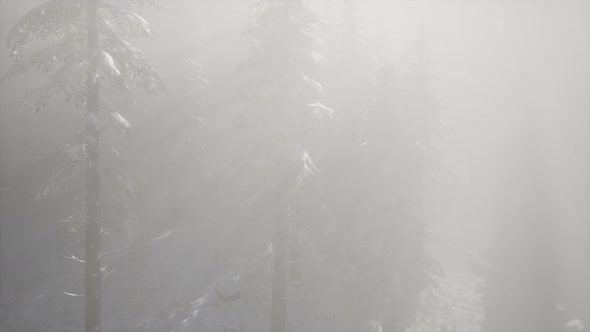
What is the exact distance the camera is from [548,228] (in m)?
34.5

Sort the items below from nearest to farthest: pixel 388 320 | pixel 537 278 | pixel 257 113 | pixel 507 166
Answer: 1. pixel 257 113
2. pixel 388 320
3. pixel 537 278
4. pixel 507 166

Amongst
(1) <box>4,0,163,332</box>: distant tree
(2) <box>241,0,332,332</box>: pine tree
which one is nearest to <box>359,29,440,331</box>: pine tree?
(2) <box>241,0,332,332</box>: pine tree

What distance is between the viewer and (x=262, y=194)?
1403 centimetres

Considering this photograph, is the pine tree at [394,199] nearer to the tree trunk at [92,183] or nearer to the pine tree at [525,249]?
the pine tree at [525,249]

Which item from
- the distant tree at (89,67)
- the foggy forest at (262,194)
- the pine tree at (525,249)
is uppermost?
the distant tree at (89,67)

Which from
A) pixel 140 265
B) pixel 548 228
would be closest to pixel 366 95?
pixel 140 265

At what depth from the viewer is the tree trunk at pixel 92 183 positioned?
9.77 metres

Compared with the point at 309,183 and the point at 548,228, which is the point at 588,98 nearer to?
the point at 548,228

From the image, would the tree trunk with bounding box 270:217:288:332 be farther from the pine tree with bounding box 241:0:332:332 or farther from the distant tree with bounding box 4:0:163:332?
the distant tree with bounding box 4:0:163:332

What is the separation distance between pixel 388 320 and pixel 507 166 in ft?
108

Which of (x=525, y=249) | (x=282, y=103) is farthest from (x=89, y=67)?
(x=525, y=249)

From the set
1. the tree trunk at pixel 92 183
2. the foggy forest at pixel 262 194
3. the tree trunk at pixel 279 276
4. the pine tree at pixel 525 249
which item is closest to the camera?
the tree trunk at pixel 92 183

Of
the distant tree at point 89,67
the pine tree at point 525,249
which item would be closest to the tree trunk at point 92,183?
the distant tree at point 89,67

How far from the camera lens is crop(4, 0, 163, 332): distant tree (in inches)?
371
